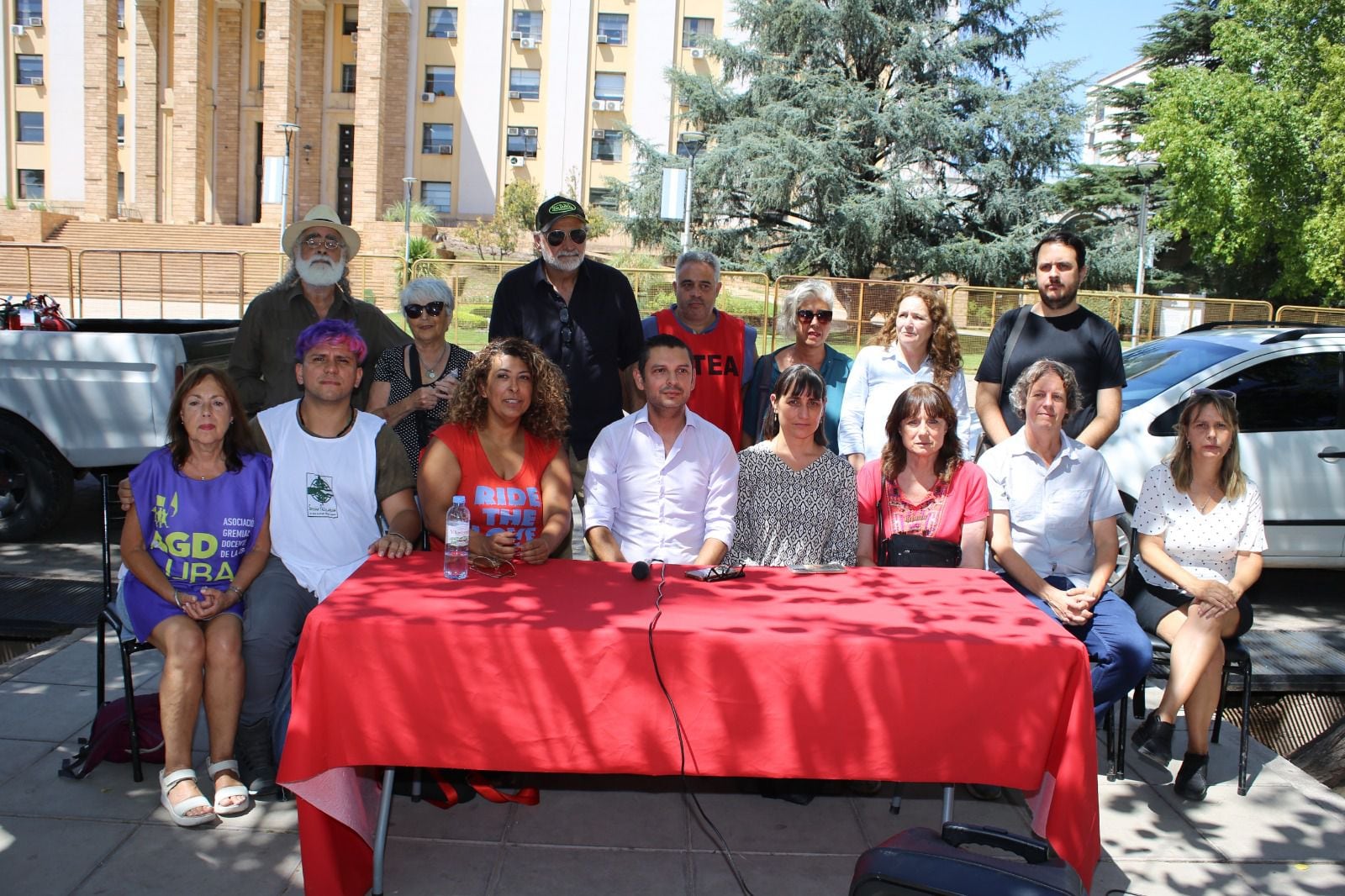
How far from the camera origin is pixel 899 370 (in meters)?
5.22

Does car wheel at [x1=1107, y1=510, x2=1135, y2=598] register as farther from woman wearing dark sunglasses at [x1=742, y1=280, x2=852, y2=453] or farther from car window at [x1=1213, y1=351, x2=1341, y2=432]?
woman wearing dark sunglasses at [x1=742, y1=280, x2=852, y2=453]

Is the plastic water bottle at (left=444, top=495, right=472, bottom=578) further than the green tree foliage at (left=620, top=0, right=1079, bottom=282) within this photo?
No

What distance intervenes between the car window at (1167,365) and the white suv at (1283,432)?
0.02m

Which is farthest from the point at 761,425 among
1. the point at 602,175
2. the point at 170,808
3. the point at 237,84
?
the point at 237,84

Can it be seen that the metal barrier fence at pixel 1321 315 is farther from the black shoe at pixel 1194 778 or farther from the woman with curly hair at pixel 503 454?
the woman with curly hair at pixel 503 454

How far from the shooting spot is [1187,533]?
14.9ft

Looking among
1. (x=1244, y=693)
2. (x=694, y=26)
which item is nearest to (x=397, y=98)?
(x=694, y=26)

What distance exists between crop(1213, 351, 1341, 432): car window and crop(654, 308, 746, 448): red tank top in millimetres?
3338

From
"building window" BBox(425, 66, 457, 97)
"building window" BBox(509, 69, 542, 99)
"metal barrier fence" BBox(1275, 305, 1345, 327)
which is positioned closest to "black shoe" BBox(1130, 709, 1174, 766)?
"metal barrier fence" BBox(1275, 305, 1345, 327)

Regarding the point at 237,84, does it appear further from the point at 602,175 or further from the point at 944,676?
the point at 944,676

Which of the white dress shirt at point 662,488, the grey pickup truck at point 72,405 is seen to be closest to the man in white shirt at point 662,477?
the white dress shirt at point 662,488

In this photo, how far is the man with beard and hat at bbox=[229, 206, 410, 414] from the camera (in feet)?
17.0

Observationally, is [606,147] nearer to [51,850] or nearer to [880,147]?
[880,147]

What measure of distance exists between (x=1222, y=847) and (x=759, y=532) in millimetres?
2013
